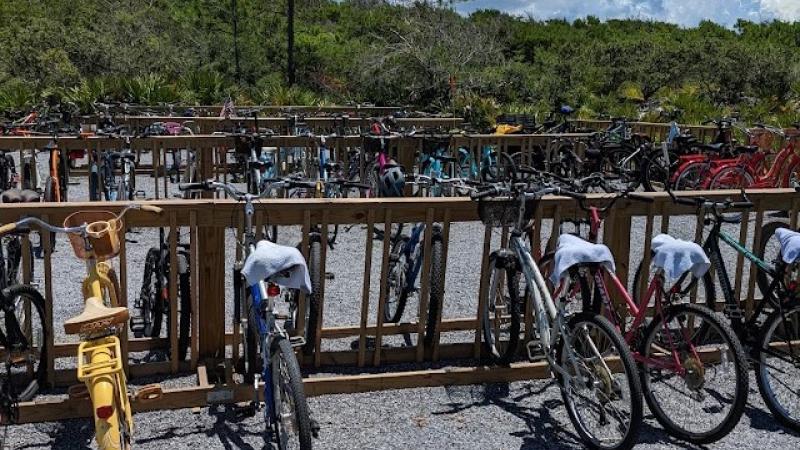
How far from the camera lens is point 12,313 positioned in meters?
3.74

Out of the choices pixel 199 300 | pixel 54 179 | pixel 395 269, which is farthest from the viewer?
pixel 54 179

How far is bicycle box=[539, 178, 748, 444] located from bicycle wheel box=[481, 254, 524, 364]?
0.26m

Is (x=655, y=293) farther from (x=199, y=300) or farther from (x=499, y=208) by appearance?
(x=199, y=300)

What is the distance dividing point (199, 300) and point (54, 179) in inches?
163

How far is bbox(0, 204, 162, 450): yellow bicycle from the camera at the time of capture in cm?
286

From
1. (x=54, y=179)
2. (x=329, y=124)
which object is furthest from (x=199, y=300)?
(x=329, y=124)

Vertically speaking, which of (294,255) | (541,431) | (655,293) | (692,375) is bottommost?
(541,431)

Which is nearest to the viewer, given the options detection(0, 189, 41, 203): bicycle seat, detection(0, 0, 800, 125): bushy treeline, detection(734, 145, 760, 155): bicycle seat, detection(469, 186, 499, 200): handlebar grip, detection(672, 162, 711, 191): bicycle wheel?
detection(469, 186, 499, 200): handlebar grip

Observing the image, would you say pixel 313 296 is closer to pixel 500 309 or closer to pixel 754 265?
pixel 500 309

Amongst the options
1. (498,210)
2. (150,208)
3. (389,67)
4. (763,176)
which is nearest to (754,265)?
(498,210)

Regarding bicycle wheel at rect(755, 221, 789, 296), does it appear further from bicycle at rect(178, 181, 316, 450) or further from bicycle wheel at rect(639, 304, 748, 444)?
bicycle at rect(178, 181, 316, 450)

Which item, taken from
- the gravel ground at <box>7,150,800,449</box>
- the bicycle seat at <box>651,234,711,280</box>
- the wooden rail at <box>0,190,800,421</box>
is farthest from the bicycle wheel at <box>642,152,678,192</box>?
the bicycle seat at <box>651,234,711,280</box>

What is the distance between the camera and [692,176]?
9617 mm

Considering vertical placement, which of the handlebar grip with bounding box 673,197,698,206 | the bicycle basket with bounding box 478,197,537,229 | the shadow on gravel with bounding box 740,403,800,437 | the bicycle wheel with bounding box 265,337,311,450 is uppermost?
the handlebar grip with bounding box 673,197,698,206
